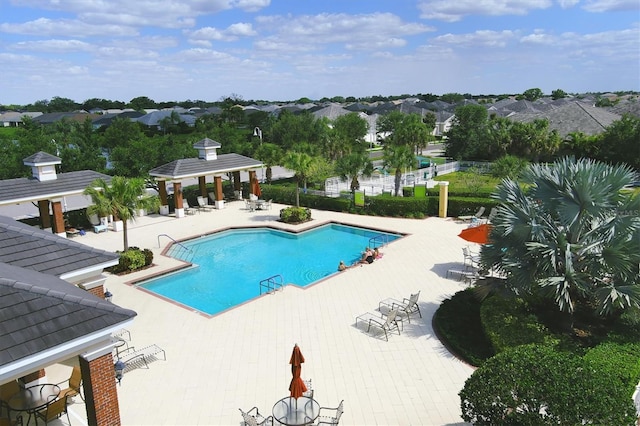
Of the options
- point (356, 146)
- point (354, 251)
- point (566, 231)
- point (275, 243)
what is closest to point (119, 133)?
point (356, 146)

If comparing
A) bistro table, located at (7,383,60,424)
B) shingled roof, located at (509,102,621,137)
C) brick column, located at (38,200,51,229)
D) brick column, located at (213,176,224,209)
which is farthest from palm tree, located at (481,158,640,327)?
shingled roof, located at (509,102,621,137)

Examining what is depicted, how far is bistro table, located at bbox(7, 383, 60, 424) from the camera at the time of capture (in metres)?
8.73

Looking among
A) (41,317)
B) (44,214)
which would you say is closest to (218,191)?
(44,214)

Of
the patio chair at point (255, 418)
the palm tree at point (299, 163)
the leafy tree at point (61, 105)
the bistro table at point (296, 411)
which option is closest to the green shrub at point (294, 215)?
the palm tree at point (299, 163)

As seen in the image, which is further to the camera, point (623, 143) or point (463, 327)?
point (623, 143)

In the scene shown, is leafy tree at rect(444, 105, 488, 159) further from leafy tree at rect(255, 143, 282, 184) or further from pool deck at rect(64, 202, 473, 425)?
pool deck at rect(64, 202, 473, 425)

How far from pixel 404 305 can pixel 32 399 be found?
10.4 meters

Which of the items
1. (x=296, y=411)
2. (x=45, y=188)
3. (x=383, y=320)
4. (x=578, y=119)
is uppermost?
(x=578, y=119)

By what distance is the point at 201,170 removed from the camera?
29812 mm

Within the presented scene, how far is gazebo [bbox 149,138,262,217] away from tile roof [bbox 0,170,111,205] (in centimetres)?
409

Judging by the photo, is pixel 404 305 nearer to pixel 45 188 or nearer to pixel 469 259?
pixel 469 259

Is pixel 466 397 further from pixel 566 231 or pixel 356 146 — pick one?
pixel 356 146

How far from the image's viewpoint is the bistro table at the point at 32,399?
28.6 ft

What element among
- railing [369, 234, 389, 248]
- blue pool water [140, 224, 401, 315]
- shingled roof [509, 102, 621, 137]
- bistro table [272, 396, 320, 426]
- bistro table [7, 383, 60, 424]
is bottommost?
blue pool water [140, 224, 401, 315]
